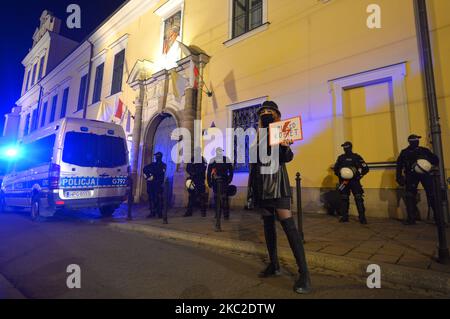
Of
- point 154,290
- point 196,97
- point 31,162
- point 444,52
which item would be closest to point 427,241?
point 154,290

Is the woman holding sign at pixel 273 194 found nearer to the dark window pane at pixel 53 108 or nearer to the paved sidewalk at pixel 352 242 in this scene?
the paved sidewalk at pixel 352 242

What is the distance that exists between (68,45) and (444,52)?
1160 inches

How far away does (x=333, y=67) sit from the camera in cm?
700

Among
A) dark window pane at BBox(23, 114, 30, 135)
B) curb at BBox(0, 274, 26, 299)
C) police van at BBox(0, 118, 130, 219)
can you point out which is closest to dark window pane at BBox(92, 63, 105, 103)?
police van at BBox(0, 118, 130, 219)

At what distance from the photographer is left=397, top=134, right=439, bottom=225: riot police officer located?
5.05 metres

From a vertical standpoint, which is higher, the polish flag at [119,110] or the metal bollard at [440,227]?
the polish flag at [119,110]

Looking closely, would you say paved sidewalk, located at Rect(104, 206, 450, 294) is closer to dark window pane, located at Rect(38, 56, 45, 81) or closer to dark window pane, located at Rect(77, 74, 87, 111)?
dark window pane, located at Rect(77, 74, 87, 111)

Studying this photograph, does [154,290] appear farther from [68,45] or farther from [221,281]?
[68,45]

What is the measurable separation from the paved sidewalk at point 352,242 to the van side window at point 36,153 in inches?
118

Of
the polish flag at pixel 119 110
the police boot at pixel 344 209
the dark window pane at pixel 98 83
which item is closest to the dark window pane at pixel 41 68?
the dark window pane at pixel 98 83

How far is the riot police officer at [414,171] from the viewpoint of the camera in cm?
505

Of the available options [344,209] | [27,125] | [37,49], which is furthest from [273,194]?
[37,49]

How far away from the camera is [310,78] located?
291 inches

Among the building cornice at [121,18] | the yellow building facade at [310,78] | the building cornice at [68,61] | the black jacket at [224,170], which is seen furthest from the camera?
the building cornice at [68,61]
